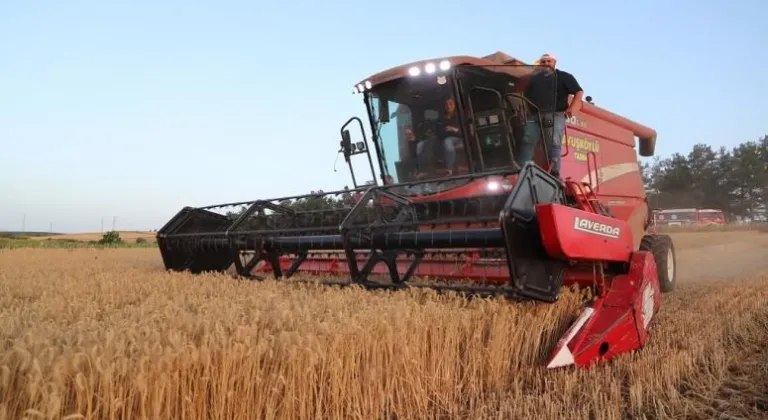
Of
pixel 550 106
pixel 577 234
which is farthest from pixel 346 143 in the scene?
pixel 577 234

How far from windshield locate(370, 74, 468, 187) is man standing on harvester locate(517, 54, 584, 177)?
582 millimetres

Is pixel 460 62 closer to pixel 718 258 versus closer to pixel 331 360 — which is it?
pixel 331 360

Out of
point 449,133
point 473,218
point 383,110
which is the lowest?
point 473,218

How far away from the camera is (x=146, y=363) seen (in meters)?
1.47

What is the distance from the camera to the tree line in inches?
1706

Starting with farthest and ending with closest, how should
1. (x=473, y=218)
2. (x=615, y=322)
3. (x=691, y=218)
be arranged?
(x=691, y=218), (x=473, y=218), (x=615, y=322)

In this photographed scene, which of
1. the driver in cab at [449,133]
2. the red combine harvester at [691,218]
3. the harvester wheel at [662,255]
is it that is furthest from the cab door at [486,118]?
the red combine harvester at [691,218]

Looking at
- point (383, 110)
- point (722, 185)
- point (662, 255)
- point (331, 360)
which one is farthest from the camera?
point (722, 185)

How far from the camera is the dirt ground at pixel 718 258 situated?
30.3ft

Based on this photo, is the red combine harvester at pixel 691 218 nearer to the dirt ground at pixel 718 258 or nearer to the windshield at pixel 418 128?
the dirt ground at pixel 718 258

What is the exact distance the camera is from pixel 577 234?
2.87m

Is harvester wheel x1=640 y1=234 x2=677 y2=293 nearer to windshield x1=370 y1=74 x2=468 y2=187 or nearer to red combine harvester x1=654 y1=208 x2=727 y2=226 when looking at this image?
windshield x1=370 y1=74 x2=468 y2=187

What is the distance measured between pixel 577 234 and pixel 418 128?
95.9 inches

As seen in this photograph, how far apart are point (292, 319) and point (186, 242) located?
336cm
